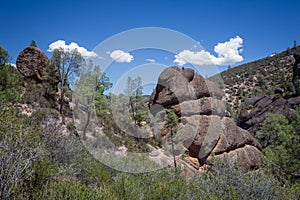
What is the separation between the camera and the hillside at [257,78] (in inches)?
2420

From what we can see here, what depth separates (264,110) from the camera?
133 ft

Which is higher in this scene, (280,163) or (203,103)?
(203,103)

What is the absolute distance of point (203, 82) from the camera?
96.2ft

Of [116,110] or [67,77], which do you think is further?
[116,110]

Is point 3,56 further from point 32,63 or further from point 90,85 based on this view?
point 32,63

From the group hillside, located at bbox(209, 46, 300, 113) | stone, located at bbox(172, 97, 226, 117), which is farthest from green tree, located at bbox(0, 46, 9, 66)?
hillside, located at bbox(209, 46, 300, 113)

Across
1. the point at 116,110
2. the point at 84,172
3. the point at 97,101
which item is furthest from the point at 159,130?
the point at 84,172

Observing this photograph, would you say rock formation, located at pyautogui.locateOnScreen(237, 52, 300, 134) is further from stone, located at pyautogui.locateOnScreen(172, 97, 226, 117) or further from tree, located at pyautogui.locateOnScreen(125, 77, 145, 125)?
tree, located at pyautogui.locateOnScreen(125, 77, 145, 125)

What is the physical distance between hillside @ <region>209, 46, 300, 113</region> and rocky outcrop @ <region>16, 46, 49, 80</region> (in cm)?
4413

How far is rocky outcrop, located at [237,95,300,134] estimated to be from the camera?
1491 inches

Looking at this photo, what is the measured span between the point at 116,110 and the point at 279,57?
66297 millimetres

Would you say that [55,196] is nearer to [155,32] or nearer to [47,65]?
[155,32]

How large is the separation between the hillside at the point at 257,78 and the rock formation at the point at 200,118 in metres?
30.0

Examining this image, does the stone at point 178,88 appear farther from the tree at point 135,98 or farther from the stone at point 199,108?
the tree at point 135,98
